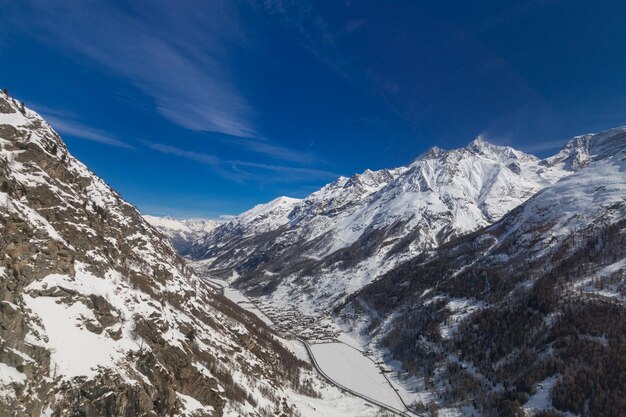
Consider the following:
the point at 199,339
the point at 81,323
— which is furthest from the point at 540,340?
the point at 81,323

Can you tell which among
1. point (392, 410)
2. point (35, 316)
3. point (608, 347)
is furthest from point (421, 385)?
point (35, 316)

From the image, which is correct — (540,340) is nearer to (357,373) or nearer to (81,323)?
(357,373)

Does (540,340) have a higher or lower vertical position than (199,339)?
higher

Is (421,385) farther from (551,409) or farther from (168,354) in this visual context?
(168,354)

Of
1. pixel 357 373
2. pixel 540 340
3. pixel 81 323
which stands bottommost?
pixel 81 323

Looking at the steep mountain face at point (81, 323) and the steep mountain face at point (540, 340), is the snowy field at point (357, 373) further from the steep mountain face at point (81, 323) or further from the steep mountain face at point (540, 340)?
the steep mountain face at point (81, 323)

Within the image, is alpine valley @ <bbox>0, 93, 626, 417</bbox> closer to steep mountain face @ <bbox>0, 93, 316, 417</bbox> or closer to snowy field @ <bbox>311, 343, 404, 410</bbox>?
steep mountain face @ <bbox>0, 93, 316, 417</bbox>

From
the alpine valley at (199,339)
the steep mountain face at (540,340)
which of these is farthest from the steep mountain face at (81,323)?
the steep mountain face at (540,340)
